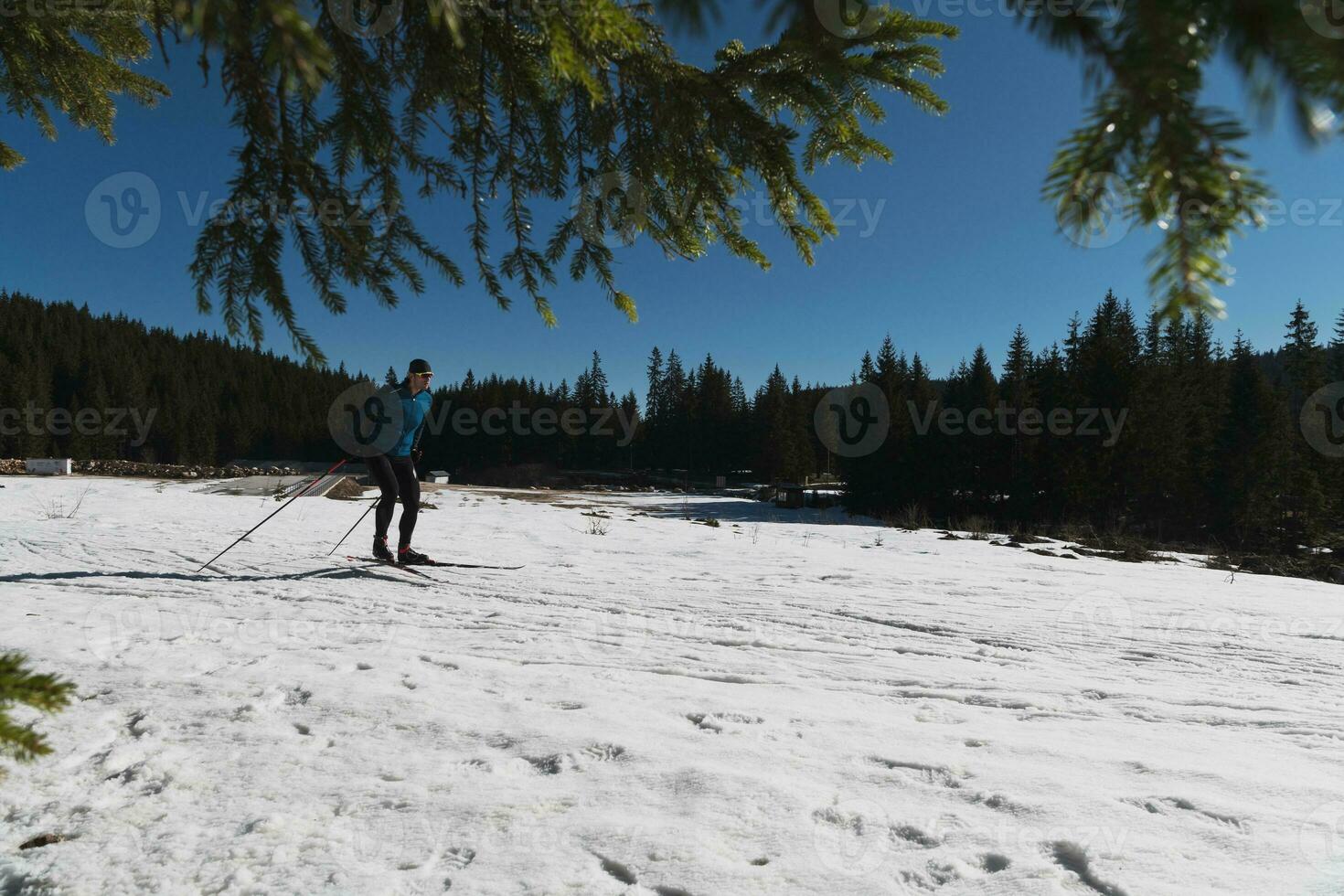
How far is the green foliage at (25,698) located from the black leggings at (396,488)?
579cm

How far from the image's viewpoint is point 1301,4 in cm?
78

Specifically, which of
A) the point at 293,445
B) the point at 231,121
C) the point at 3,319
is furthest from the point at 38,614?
the point at 3,319

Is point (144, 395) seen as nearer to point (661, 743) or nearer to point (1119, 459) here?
point (661, 743)

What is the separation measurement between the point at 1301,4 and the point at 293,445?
9311cm

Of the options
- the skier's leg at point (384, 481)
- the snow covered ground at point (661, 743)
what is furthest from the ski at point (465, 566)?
the snow covered ground at point (661, 743)

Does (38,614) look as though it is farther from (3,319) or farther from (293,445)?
(3,319)

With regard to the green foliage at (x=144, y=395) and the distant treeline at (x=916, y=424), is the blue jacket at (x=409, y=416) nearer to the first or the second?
the distant treeline at (x=916, y=424)

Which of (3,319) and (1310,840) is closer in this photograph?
(1310,840)

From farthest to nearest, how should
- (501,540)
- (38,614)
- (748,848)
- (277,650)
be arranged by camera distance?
(501,540) < (38,614) < (277,650) < (748,848)

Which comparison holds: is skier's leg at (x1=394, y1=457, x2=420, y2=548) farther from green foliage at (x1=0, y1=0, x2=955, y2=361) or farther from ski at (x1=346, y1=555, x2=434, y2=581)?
green foliage at (x1=0, y1=0, x2=955, y2=361)

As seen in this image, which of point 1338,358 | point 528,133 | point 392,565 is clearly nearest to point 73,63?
point 528,133

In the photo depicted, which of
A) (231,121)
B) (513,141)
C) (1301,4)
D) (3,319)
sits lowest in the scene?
(1301,4)

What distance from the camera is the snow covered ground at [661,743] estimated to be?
5.33ft

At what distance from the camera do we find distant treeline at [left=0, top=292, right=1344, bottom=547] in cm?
3016
